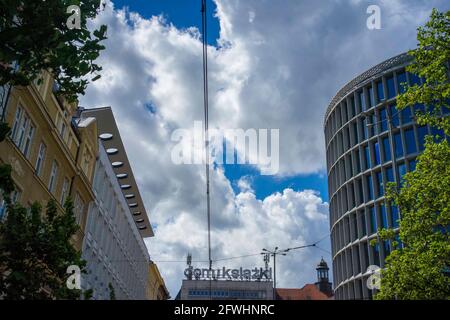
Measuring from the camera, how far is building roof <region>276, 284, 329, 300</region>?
11743 centimetres

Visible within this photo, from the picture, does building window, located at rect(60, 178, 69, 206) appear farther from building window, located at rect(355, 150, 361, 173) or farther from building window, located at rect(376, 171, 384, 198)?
building window, located at rect(355, 150, 361, 173)

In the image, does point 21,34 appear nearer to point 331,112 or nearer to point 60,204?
→ point 60,204

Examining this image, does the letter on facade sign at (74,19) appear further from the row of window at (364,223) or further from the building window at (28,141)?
the row of window at (364,223)

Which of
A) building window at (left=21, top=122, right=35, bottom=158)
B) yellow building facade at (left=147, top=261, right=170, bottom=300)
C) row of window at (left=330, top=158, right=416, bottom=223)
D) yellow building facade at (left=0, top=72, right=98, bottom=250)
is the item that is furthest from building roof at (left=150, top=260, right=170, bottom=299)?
building window at (left=21, top=122, right=35, bottom=158)

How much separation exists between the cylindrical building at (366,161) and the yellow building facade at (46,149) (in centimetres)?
2647

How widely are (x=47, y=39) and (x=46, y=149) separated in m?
17.1

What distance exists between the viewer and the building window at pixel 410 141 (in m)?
47.6

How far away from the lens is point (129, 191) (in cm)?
5159

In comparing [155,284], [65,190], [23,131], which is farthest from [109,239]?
[155,284]

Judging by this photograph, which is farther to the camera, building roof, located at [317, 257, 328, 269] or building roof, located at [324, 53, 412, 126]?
building roof, located at [317, 257, 328, 269]

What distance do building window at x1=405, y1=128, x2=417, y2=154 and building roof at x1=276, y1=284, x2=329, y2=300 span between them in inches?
2913

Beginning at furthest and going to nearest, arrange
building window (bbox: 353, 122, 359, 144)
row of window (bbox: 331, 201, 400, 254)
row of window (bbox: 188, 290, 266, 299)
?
row of window (bbox: 188, 290, 266, 299)
building window (bbox: 353, 122, 359, 144)
row of window (bbox: 331, 201, 400, 254)

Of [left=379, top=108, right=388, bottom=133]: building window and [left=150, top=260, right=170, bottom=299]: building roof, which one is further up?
[left=379, top=108, right=388, bottom=133]: building window
